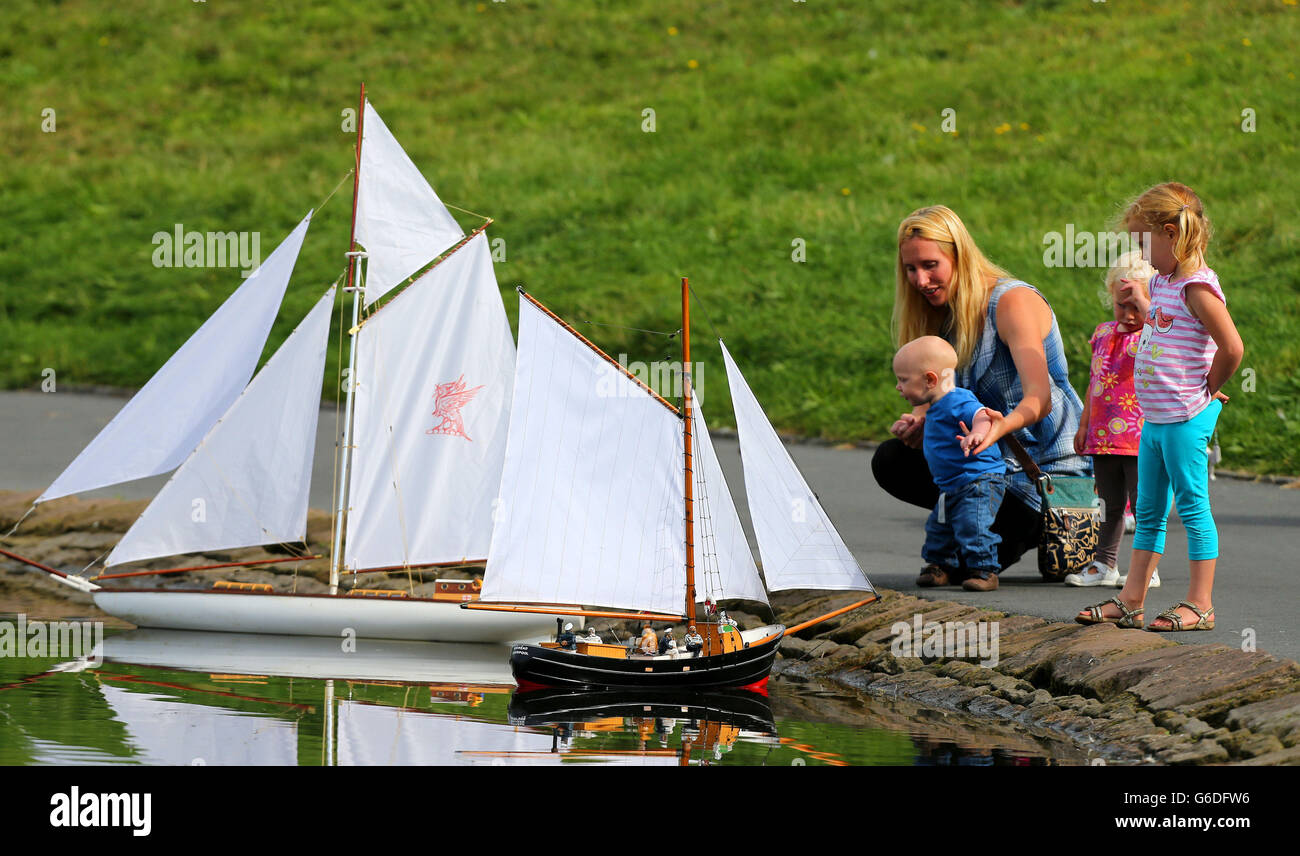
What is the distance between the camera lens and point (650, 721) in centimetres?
729

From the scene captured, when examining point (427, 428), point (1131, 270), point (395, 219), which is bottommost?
point (427, 428)

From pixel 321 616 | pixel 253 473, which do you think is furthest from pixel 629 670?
pixel 253 473

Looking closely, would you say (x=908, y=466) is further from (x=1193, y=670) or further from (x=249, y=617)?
(x=249, y=617)

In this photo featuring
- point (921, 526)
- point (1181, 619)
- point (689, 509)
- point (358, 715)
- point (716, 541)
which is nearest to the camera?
point (358, 715)

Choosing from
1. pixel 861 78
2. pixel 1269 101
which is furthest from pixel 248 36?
pixel 1269 101

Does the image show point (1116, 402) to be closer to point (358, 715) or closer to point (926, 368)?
point (926, 368)

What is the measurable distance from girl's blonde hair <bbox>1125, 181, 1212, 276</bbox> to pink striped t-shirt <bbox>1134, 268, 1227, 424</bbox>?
9 cm

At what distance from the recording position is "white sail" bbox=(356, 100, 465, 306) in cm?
1116

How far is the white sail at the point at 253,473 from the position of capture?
10.6 metres

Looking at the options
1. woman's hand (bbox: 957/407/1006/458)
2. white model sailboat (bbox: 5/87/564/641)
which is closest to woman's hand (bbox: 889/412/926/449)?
woman's hand (bbox: 957/407/1006/458)

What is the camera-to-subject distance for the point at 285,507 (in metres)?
10.8

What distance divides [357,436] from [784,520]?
3.78 meters

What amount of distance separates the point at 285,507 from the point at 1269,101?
20785 mm

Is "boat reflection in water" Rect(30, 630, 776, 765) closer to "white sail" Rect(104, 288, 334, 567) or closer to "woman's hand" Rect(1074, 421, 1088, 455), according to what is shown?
"white sail" Rect(104, 288, 334, 567)
